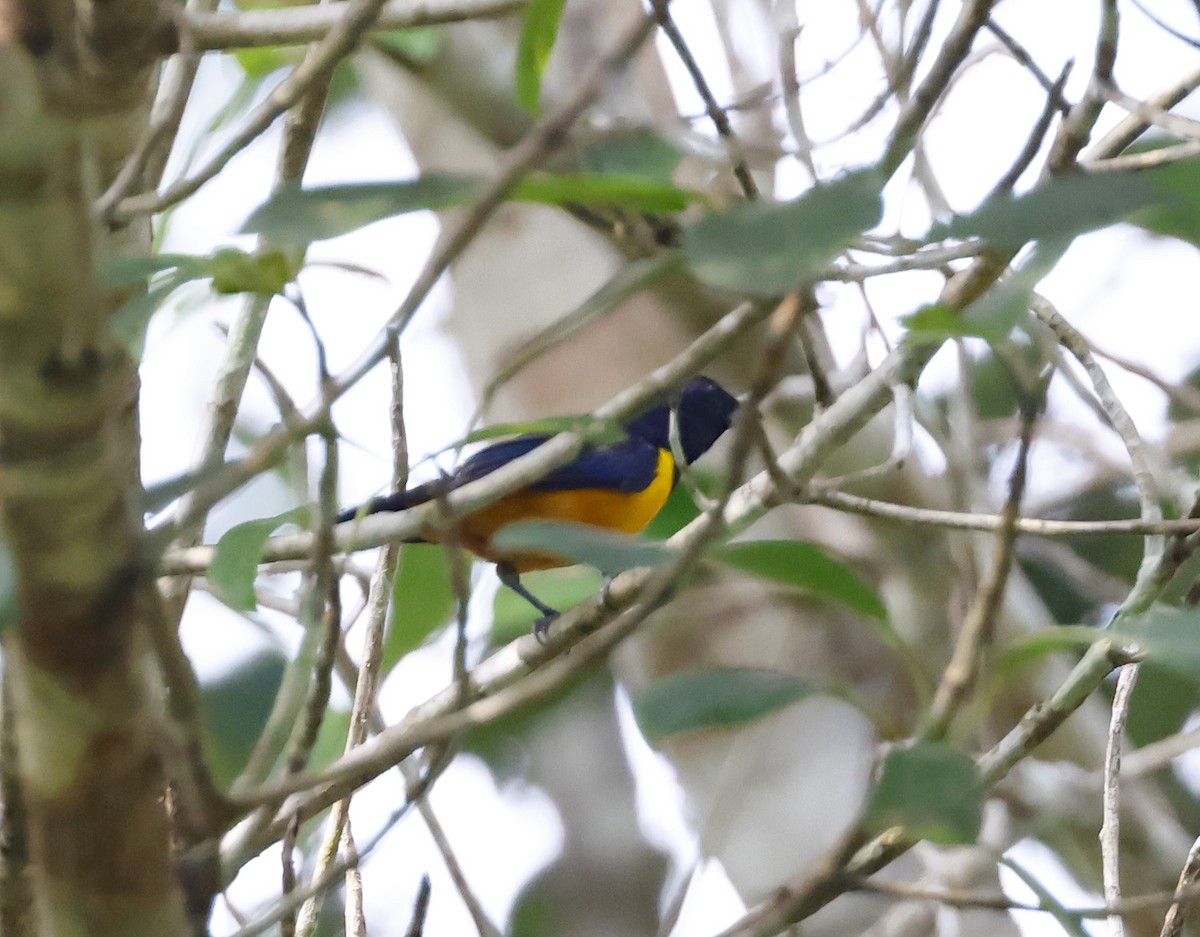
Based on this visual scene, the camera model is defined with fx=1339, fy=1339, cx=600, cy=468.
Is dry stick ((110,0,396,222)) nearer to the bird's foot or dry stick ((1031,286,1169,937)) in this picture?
dry stick ((1031,286,1169,937))

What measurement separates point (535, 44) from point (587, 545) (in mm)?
466

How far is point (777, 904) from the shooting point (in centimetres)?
96

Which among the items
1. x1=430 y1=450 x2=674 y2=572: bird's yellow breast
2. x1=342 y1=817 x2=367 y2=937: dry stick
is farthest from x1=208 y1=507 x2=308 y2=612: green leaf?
x1=430 y1=450 x2=674 y2=572: bird's yellow breast

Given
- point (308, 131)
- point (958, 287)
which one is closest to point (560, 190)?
point (958, 287)

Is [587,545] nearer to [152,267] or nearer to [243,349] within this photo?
[152,267]

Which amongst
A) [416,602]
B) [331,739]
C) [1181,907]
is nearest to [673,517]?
[416,602]

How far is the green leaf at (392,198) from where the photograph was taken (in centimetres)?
78

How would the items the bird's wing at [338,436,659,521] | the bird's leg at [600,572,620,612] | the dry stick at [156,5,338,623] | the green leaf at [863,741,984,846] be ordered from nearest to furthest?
the green leaf at [863,741,984,846] → the dry stick at [156,5,338,623] → the bird's leg at [600,572,620,612] → the bird's wing at [338,436,659,521]

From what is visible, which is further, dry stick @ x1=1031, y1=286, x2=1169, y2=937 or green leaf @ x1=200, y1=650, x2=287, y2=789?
green leaf @ x1=200, y1=650, x2=287, y2=789

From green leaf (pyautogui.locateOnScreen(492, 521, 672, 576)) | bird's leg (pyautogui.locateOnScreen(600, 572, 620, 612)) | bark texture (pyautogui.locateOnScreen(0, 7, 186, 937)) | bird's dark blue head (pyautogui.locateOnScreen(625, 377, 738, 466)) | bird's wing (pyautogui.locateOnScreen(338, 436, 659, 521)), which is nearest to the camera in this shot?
bark texture (pyautogui.locateOnScreen(0, 7, 186, 937))

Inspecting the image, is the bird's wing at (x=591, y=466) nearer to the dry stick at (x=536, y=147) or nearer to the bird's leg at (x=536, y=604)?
the bird's leg at (x=536, y=604)

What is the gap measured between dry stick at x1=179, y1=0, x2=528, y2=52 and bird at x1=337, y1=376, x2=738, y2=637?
4.29 feet

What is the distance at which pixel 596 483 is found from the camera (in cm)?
332

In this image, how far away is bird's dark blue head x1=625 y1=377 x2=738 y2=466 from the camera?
3.72 meters
